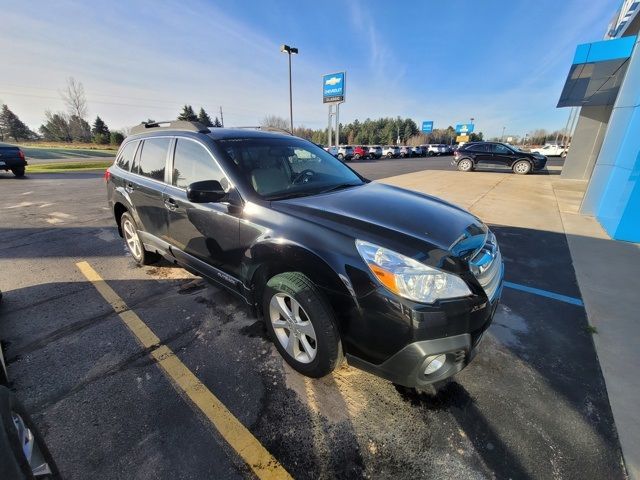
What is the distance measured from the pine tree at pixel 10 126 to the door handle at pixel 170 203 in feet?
334

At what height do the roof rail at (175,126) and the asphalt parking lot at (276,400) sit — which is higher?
the roof rail at (175,126)

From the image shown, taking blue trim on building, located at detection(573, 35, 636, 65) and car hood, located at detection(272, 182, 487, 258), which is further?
blue trim on building, located at detection(573, 35, 636, 65)

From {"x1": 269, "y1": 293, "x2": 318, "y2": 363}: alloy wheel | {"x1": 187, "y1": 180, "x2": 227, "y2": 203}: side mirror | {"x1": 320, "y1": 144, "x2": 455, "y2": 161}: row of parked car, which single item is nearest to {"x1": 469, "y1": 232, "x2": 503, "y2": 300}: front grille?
{"x1": 269, "y1": 293, "x2": 318, "y2": 363}: alloy wheel

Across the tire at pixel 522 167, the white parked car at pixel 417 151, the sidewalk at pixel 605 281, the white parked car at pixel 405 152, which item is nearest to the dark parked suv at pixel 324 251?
the sidewalk at pixel 605 281

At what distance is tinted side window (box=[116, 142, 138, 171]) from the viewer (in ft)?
13.1

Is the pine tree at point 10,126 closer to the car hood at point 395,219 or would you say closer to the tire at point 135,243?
the tire at point 135,243

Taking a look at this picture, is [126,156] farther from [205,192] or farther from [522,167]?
[522,167]

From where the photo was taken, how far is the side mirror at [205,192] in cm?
233

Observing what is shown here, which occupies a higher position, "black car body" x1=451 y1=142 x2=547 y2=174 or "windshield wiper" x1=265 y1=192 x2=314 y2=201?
"windshield wiper" x1=265 y1=192 x2=314 y2=201

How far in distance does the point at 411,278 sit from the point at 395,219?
57 cm

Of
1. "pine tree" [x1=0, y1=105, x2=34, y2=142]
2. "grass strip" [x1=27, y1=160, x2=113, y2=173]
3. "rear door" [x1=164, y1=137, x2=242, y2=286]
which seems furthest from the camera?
"pine tree" [x1=0, y1=105, x2=34, y2=142]

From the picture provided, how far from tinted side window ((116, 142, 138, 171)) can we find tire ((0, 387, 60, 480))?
348 cm

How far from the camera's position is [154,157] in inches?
139

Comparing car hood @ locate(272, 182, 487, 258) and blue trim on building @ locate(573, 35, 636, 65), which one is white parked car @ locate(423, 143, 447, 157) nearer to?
blue trim on building @ locate(573, 35, 636, 65)
